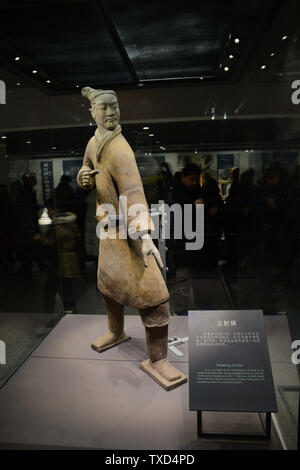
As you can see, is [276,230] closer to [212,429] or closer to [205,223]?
[205,223]

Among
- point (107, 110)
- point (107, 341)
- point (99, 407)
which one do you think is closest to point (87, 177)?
point (107, 110)

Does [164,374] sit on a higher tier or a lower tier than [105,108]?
lower

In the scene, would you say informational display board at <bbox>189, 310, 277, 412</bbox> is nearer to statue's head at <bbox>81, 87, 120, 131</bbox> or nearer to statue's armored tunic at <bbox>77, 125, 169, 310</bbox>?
statue's armored tunic at <bbox>77, 125, 169, 310</bbox>

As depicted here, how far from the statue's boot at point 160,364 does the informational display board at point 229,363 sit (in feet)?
1.13

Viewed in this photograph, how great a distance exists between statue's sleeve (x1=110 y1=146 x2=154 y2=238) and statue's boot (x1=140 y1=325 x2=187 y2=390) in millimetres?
608

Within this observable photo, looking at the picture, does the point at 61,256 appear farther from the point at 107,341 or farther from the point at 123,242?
the point at 123,242

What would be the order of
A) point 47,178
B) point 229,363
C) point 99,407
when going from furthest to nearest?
1. point 47,178
2. point 99,407
3. point 229,363

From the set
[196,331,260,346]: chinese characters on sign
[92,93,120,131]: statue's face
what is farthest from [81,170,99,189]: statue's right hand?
[196,331,260,346]: chinese characters on sign

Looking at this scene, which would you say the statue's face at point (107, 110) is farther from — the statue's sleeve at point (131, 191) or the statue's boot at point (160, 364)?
the statue's boot at point (160, 364)

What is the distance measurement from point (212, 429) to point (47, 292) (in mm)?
1739

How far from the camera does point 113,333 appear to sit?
2.45 metres

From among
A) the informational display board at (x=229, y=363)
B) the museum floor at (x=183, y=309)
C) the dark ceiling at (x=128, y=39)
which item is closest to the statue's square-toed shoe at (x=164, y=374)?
the museum floor at (x=183, y=309)

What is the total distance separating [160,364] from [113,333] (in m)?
0.49
